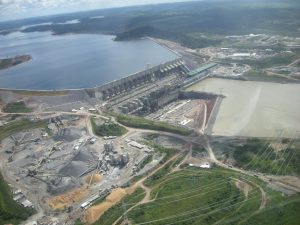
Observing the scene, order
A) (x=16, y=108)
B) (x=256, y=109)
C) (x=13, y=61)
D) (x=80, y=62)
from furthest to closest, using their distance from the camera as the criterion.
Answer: (x=13, y=61), (x=80, y=62), (x=16, y=108), (x=256, y=109)

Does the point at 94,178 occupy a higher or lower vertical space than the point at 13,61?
higher

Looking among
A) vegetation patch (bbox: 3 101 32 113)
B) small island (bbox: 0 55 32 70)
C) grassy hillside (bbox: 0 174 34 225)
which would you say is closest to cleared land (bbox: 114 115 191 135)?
vegetation patch (bbox: 3 101 32 113)

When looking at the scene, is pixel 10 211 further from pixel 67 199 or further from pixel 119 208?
pixel 119 208

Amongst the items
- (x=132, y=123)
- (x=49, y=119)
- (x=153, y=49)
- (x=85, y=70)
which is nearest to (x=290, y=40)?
(x=153, y=49)

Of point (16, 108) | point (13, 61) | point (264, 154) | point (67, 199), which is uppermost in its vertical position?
point (264, 154)

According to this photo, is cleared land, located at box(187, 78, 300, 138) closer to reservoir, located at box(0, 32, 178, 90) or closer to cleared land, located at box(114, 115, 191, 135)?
cleared land, located at box(114, 115, 191, 135)

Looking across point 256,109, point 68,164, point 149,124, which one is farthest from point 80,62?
point 68,164

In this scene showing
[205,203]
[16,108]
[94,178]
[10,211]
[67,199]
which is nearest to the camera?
[205,203]
